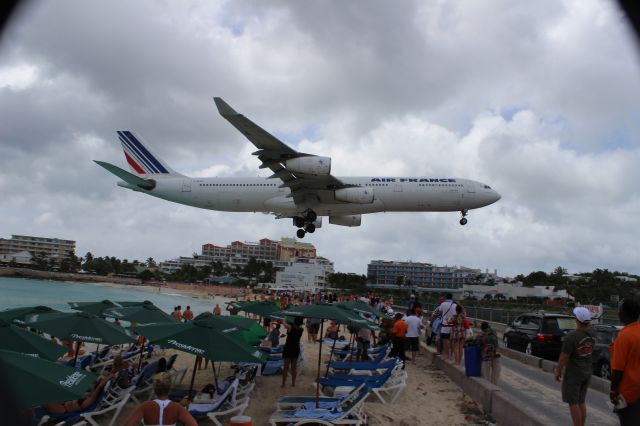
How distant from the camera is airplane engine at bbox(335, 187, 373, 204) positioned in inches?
1032

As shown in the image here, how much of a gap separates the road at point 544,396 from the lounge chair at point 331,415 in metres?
3.11

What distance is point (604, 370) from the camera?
1378 cm

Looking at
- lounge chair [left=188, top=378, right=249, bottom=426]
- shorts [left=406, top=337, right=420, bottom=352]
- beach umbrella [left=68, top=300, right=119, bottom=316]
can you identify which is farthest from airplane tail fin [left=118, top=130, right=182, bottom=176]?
lounge chair [left=188, top=378, right=249, bottom=426]

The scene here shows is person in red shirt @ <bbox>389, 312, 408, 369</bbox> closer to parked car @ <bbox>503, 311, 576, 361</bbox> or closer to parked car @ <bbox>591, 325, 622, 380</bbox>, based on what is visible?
parked car @ <bbox>591, 325, 622, 380</bbox>

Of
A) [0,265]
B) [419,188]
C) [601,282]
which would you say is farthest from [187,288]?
[419,188]

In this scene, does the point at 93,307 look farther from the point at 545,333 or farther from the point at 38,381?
the point at 545,333

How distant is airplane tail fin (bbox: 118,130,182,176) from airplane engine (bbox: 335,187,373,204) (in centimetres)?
1251

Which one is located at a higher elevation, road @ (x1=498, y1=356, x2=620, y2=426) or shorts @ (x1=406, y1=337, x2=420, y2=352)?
shorts @ (x1=406, y1=337, x2=420, y2=352)

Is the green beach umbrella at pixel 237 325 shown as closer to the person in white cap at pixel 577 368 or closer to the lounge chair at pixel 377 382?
the lounge chair at pixel 377 382

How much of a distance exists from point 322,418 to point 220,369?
8158 millimetres

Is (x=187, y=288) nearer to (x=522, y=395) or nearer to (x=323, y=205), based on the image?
(x=323, y=205)

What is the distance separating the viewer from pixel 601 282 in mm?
82062

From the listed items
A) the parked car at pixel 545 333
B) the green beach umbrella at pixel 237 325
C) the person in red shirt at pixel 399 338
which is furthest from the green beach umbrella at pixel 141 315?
the parked car at pixel 545 333

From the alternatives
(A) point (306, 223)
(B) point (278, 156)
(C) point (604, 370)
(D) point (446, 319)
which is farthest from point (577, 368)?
(A) point (306, 223)
